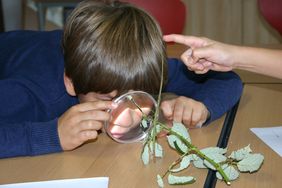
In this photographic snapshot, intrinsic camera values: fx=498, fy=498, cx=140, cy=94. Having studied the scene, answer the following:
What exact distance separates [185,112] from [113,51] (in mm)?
225

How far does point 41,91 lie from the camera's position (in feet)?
4.16

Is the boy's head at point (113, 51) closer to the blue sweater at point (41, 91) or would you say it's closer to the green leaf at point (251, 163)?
the blue sweater at point (41, 91)

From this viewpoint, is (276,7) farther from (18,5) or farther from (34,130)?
(18,5)

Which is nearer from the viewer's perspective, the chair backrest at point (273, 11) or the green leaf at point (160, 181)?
the green leaf at point (160, 181)

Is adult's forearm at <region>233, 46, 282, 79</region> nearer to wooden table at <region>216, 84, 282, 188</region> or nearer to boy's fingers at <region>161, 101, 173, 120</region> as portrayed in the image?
wooden table at <region>216, 84, 282, 188</region>

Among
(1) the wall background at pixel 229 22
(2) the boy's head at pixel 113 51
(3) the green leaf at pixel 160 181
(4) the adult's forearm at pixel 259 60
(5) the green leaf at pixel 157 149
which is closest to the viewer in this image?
(3) the green leaf at pixel 160 181

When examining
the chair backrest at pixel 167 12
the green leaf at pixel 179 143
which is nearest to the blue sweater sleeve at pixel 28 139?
the green leaf at pixel 179 143

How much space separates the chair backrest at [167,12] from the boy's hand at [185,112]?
2.94 ft

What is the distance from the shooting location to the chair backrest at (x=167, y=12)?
6.68 feet

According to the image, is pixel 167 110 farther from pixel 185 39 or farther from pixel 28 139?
pixel 28 139

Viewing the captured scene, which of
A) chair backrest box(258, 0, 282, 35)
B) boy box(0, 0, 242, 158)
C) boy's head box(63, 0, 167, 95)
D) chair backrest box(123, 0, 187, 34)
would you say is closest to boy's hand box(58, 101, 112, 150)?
boy box(0, 0, 242, 158)

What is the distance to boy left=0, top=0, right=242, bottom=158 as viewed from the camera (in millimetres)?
1052

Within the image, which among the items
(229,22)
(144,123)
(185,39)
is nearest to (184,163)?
(144,123)

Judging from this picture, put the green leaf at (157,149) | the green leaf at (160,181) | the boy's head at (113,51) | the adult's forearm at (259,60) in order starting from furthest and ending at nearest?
the adult's forearm at (259,60)
the boy's head at (113,51)
the green leaf at (157,149)
the green leaf at (160,181)
